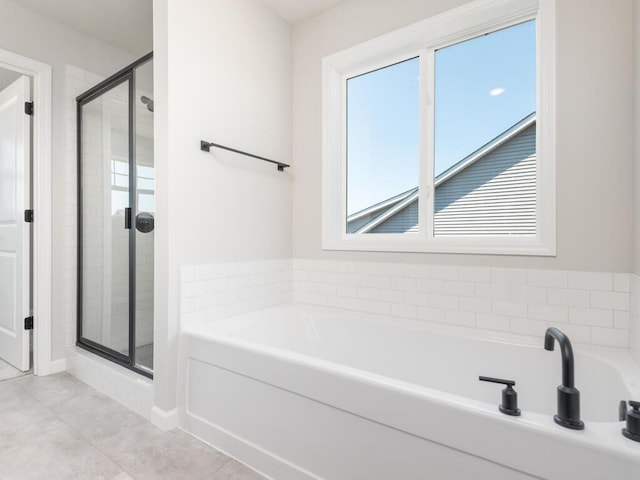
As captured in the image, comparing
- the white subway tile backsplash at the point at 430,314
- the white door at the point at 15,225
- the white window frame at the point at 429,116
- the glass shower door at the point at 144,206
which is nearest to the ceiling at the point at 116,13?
the white window frame at the point at 429,116

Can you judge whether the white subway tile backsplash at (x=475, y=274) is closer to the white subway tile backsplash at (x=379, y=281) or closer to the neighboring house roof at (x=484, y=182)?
the neighboring house roof at (x=484, y=182)

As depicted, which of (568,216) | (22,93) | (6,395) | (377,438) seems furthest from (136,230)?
(568,216)

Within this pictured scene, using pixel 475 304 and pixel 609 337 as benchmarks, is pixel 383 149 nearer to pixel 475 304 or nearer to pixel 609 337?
pixel 475 304

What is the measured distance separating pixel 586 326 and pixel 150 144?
2.70 meters

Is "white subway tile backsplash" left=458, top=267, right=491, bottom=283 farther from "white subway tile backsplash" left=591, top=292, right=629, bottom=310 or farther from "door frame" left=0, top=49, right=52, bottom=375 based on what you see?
"door frame" left=0, top=49, right=52, bottom=375

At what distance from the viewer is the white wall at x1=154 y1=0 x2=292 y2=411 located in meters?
1.88

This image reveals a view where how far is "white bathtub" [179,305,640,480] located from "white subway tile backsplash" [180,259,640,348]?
11 cm

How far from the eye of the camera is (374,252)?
2330mm

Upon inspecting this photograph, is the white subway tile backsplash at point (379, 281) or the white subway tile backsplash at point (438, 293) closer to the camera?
the white subway tile backsplash at point (438, 293)

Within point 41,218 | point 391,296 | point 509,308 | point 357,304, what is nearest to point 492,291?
point 509,308

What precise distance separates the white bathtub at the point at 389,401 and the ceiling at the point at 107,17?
7.96 feet

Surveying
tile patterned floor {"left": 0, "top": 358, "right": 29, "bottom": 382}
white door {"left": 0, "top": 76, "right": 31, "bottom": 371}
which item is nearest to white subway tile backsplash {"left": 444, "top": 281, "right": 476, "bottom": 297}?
white door {"left": 0, "top": 76, "right": 31, "bottom": 371}

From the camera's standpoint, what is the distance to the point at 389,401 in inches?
46.9

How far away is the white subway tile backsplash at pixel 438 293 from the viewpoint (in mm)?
1638
